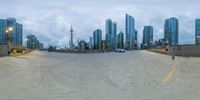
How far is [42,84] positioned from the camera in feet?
49.7

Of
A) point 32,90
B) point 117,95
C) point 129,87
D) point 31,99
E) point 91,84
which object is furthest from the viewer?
point 91,84

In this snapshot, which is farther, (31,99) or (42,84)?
(42,84)

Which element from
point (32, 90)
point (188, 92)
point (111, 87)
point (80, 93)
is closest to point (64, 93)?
point (80, 93)

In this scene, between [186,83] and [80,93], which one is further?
[186,83]

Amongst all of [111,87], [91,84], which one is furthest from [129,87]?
[91,84]

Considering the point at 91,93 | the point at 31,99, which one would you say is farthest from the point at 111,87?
the point at 31,99

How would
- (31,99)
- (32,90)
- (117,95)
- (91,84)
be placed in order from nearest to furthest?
(31,99) → (117,95) → (32,90) → (91,84)

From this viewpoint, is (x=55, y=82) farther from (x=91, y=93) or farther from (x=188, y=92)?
(x=188, y=92)

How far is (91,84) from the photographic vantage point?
50.4 feet

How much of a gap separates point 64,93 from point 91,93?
0.96 metres

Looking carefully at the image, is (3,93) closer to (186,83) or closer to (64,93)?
(64,93)

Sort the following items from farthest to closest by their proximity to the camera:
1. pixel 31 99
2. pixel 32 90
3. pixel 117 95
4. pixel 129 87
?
pixel 129 87, pixel 32 90, pixel 117 95, pixel 31 99

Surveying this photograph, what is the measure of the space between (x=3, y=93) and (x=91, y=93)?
308cm

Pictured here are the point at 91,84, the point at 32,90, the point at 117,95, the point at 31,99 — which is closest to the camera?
the point at 31,99
